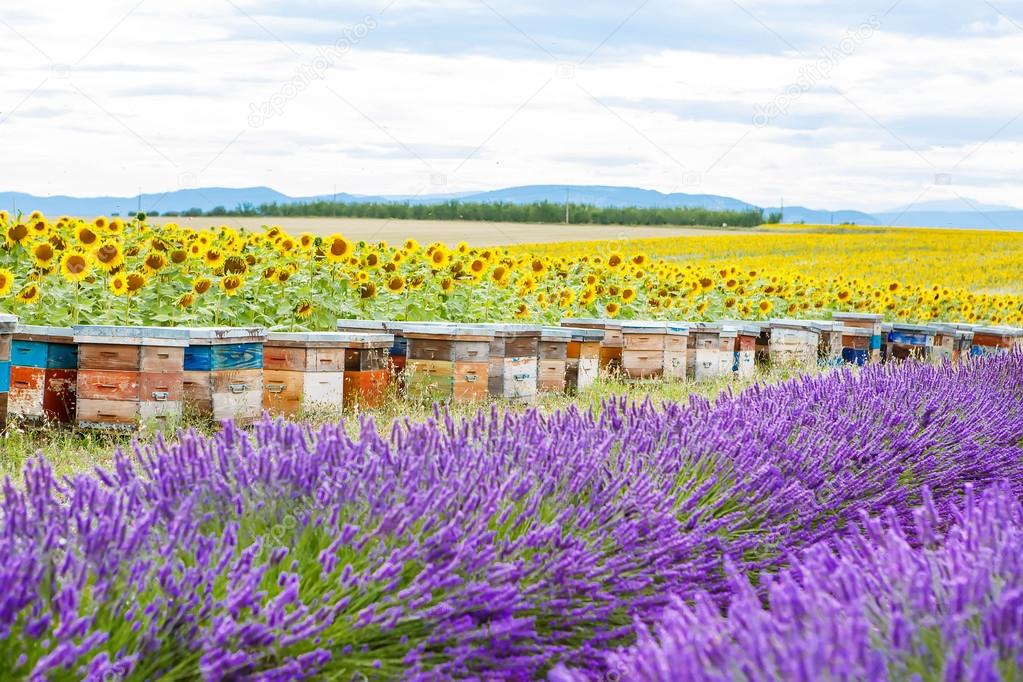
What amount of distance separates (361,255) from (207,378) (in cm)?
291

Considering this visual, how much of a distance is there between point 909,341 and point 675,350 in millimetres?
4961

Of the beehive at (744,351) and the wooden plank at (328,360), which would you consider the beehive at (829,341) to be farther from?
the wooden plank at (328,360)

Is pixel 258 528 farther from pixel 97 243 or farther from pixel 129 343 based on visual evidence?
pixel 97 243

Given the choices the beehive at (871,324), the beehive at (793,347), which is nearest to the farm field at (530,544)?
the beehive at (793,347)

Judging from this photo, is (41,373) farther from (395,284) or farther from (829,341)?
(829,341)

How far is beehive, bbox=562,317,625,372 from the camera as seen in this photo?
9375mm

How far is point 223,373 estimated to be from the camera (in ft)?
19.5

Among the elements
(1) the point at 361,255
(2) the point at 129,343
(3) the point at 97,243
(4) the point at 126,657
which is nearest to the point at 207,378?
(2) the point at 129,343

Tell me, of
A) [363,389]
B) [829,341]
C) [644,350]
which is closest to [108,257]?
[363,389]

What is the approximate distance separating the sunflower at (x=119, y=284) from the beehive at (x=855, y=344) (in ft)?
24.9

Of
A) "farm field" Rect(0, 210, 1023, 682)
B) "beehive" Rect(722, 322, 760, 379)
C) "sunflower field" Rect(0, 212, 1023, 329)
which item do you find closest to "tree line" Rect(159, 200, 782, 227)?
"sunflower field" Rect(0, 212, 1023, 329)

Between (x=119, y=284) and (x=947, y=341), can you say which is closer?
(x=119, y=284)

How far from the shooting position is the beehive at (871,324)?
12.4m

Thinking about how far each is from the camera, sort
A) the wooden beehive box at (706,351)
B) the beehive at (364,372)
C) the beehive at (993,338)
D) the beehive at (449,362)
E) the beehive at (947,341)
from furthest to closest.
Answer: the beehive at (993,338), the beehive at (947,341), the wooden beehive box at (706,351), the beehive at (449,362), the beehive at (364,372)
